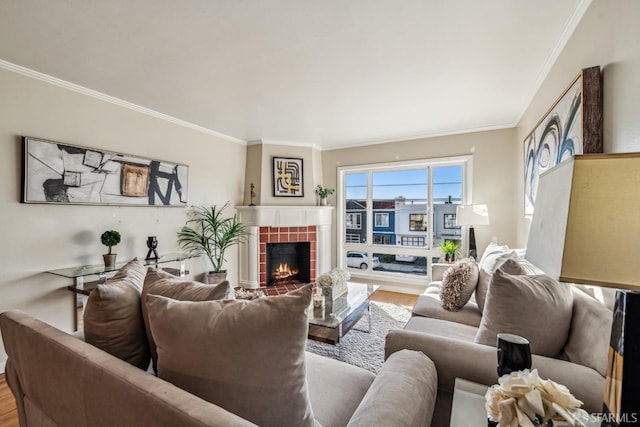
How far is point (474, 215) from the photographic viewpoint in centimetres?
340

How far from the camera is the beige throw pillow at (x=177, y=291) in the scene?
107 cm

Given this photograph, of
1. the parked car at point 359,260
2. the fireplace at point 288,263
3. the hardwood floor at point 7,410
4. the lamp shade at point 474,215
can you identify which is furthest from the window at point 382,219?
the hardwood floor at point 7,410

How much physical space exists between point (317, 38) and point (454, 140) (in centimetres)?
295

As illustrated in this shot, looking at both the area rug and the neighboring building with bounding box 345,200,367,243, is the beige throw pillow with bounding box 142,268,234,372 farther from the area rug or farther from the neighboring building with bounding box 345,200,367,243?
the neighboring building with bounding box 345,200,367,243

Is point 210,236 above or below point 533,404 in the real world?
above

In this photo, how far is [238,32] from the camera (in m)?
1.82

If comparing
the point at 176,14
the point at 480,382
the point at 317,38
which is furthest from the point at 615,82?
the point at 176,14

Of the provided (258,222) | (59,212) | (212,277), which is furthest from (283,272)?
(59,212)

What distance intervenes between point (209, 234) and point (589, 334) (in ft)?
12.8

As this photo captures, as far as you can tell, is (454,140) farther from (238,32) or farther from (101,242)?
(101,242)

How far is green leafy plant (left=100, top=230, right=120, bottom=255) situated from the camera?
2.67 meters

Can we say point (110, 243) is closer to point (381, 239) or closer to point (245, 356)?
point (245, 356)

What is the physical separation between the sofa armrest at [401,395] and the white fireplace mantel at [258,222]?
343cm

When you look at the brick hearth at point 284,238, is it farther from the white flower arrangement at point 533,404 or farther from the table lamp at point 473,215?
the white flower arrangement at point 533,404
